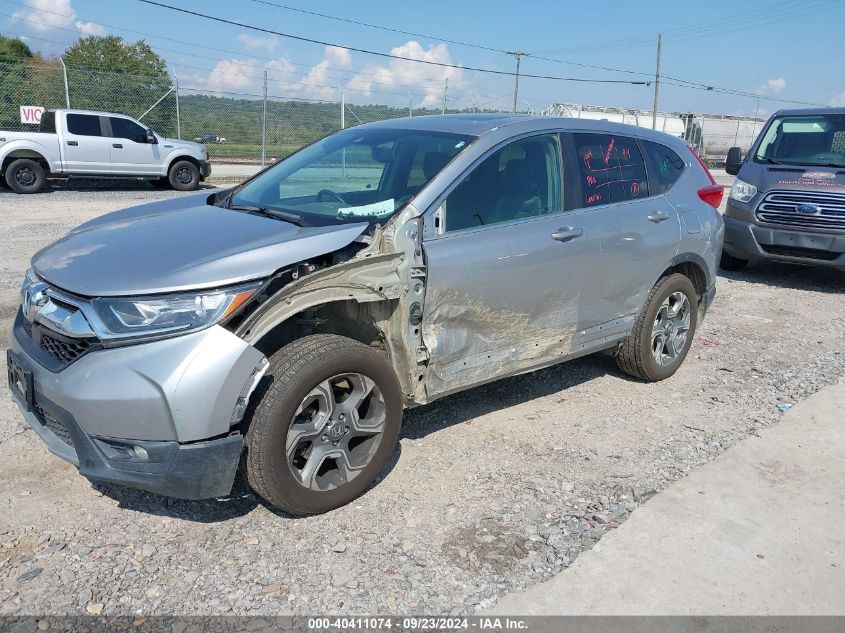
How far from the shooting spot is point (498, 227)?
3.90 m

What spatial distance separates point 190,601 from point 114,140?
601 inches

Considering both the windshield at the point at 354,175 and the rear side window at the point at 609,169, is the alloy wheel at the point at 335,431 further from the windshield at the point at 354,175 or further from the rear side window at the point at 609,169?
the rear side window at the point at 609,169

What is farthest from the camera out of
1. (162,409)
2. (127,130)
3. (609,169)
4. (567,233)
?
(127,130)

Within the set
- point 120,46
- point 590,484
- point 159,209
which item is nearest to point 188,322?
point 159,209

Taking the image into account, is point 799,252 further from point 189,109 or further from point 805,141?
point 189,109

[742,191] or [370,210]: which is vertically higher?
[742,191]

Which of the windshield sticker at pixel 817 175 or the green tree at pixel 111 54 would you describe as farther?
the green tree at pixel 111 54

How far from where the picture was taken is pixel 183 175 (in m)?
17.1

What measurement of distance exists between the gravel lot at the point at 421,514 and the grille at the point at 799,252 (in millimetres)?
3399

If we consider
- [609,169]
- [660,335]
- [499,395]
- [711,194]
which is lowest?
[499,395]

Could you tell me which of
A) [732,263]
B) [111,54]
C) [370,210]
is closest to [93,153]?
[732,263]

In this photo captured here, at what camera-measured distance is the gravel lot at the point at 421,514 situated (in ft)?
9.27

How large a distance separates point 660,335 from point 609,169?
1.32 meters

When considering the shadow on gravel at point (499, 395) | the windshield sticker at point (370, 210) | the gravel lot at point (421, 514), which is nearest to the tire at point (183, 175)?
the gravel lot at point (421, 514)
